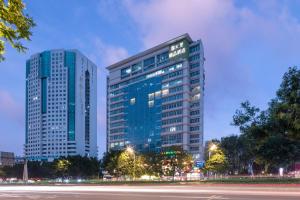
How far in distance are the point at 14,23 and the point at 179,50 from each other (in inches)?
7302

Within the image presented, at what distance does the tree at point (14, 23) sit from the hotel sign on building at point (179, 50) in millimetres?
182483

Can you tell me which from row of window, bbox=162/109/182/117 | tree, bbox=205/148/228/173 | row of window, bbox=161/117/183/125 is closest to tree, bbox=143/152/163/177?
tree, bbox=205/148/228/173

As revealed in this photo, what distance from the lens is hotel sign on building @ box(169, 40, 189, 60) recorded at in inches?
7515

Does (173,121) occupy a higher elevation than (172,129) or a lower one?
higher

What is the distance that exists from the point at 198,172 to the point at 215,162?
39.3 m

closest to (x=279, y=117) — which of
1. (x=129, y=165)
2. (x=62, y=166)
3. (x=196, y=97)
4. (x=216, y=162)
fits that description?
(x=216, y=162)

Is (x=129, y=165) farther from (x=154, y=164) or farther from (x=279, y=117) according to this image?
(x=279, y=117)

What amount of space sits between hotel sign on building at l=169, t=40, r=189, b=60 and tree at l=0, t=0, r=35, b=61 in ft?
599

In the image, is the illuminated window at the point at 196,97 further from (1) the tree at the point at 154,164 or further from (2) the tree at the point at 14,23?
(2) the tree at the point at 14,23

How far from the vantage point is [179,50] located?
193125 mm

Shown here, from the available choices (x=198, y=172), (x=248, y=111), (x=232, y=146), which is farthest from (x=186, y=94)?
→ (x=248, y=111)

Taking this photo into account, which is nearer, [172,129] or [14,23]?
[14,23]

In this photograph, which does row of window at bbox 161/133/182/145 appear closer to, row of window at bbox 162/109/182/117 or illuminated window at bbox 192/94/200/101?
row of window at bbox 162/109/182/117

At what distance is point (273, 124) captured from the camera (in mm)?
47719
